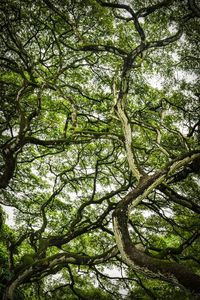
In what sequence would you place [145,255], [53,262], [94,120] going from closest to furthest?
[145,255]
[53,262]
[94,120]

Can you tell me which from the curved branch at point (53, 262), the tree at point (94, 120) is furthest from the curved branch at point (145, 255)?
the curved branch at point (53, 262)

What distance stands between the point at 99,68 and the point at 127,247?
728 centimetres

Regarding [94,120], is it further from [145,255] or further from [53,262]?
[145,255]

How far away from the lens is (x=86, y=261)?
6.30 metres

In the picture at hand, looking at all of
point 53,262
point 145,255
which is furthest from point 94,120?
point 145,255

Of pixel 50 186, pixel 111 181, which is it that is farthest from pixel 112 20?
pixel 50 186

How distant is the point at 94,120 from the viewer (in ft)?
34.9

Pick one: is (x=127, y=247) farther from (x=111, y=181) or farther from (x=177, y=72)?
(x=111, y=181)

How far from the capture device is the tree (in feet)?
23.1

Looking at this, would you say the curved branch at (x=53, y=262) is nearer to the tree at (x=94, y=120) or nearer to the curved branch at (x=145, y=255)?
the tree at (x=94, y=120)

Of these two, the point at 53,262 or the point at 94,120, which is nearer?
the point at 53,262

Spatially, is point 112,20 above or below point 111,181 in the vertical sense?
above

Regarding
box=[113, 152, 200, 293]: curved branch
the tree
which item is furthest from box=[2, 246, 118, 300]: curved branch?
box=[113, 152, 200, 293]: curved branch

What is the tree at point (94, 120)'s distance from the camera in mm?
7051
